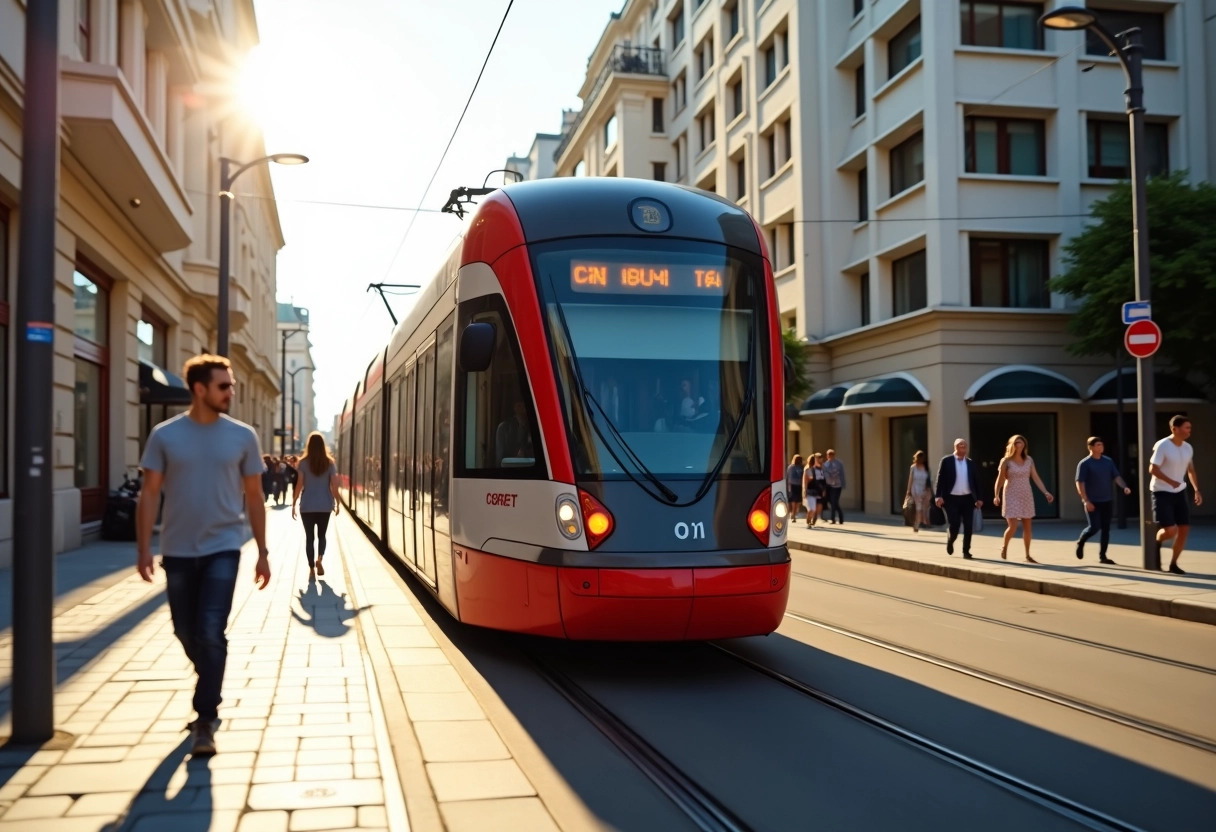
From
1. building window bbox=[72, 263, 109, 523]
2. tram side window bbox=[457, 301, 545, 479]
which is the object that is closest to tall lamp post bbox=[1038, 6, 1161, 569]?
tram side window bbox=[457, 301, 545, 479]

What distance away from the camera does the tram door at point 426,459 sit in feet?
32.1

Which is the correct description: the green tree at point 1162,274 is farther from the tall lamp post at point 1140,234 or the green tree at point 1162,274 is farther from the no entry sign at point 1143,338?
the no entry sign at point 1143,338

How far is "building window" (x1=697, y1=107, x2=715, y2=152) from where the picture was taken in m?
41.6

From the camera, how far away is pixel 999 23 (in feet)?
87.5

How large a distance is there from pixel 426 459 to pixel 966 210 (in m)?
19.3

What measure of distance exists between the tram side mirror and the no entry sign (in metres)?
9.29

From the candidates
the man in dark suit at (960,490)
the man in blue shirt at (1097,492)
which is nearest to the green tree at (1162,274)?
the man in dark suit at (960,490)

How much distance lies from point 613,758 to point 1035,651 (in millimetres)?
4450

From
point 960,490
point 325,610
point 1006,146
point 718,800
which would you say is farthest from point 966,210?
point 718,800

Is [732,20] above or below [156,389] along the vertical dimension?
above

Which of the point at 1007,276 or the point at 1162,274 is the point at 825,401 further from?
the point at 1162,274

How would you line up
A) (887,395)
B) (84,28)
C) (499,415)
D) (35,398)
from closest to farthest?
(35,398)
(499,415)
(84,28)
(887,395)

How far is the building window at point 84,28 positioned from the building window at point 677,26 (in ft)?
101

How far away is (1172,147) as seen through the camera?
27.6 metres
